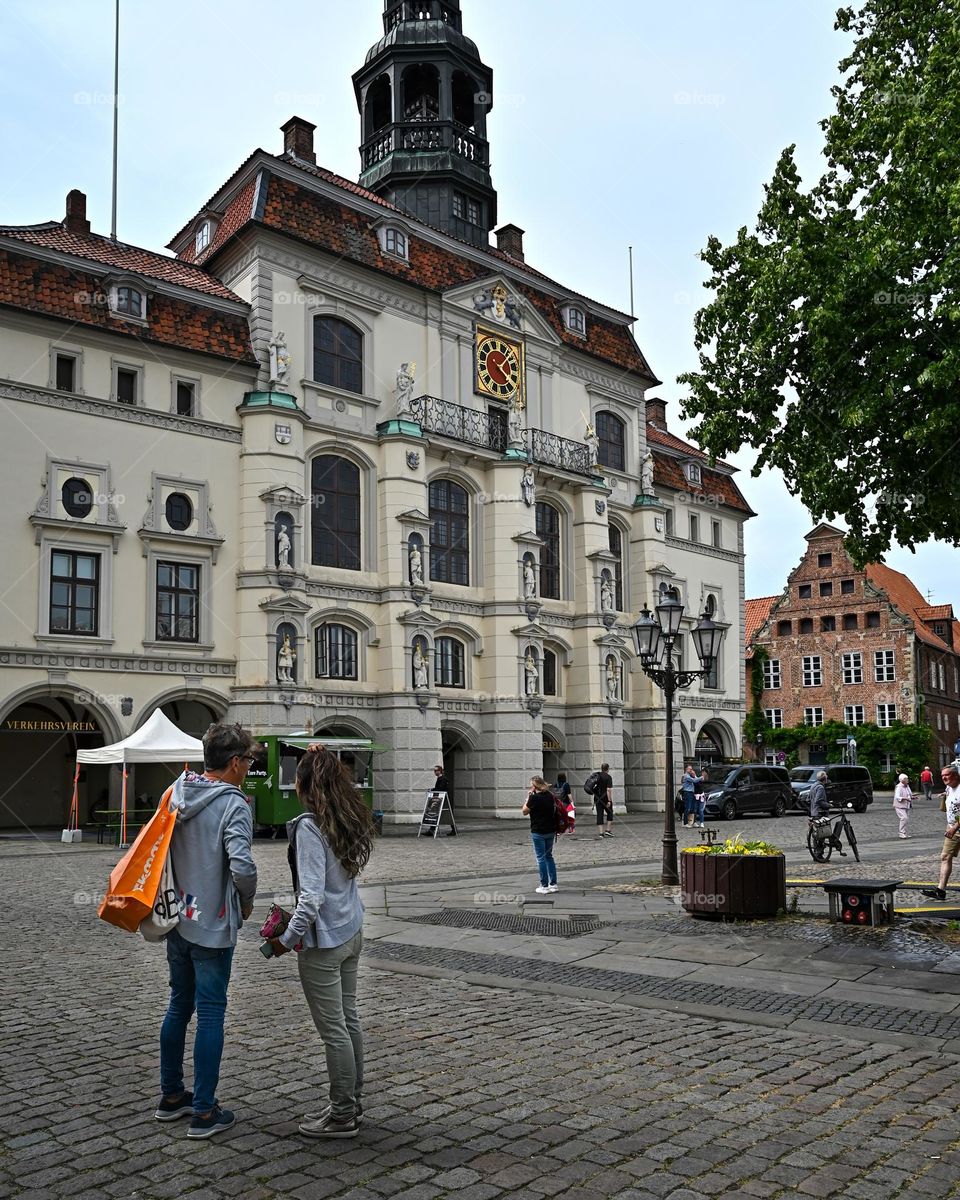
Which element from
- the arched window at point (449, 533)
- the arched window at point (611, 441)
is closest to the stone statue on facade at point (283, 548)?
the arched window at point (449, 533)

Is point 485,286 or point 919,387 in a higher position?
point 485,286

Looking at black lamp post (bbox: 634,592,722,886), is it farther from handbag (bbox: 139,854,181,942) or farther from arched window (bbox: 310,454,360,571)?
arched window (bbox: 310,454,360,571)

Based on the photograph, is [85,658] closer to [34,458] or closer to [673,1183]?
[34,458]

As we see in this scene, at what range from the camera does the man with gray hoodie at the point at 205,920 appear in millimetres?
5363

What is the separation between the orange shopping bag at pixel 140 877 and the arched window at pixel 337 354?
28.6 m

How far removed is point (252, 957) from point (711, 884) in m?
5.00

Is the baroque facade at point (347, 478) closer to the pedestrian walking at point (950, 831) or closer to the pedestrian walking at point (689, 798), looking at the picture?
the pedestrian walking at point (689, 798)

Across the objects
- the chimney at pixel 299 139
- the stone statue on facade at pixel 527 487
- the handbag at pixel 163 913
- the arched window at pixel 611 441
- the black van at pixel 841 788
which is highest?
the chimney at pixel 299 139

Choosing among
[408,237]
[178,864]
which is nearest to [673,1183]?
[178,864]

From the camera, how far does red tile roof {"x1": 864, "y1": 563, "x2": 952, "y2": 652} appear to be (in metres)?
63.5

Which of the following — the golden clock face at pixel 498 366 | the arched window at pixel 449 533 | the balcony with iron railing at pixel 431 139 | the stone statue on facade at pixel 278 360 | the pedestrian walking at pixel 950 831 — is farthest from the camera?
the balcony with iron railing at pixel 431 139

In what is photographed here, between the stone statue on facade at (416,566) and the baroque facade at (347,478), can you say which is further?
the stone statue on facade at (416,566)

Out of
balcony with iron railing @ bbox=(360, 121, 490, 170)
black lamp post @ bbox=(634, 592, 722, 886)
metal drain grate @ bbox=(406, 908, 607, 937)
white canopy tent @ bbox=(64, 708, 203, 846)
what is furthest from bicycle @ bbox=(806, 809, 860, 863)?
balcony with iron railing @ bbox=(360, 121, 490, 170)

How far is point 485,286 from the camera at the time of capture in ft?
123
